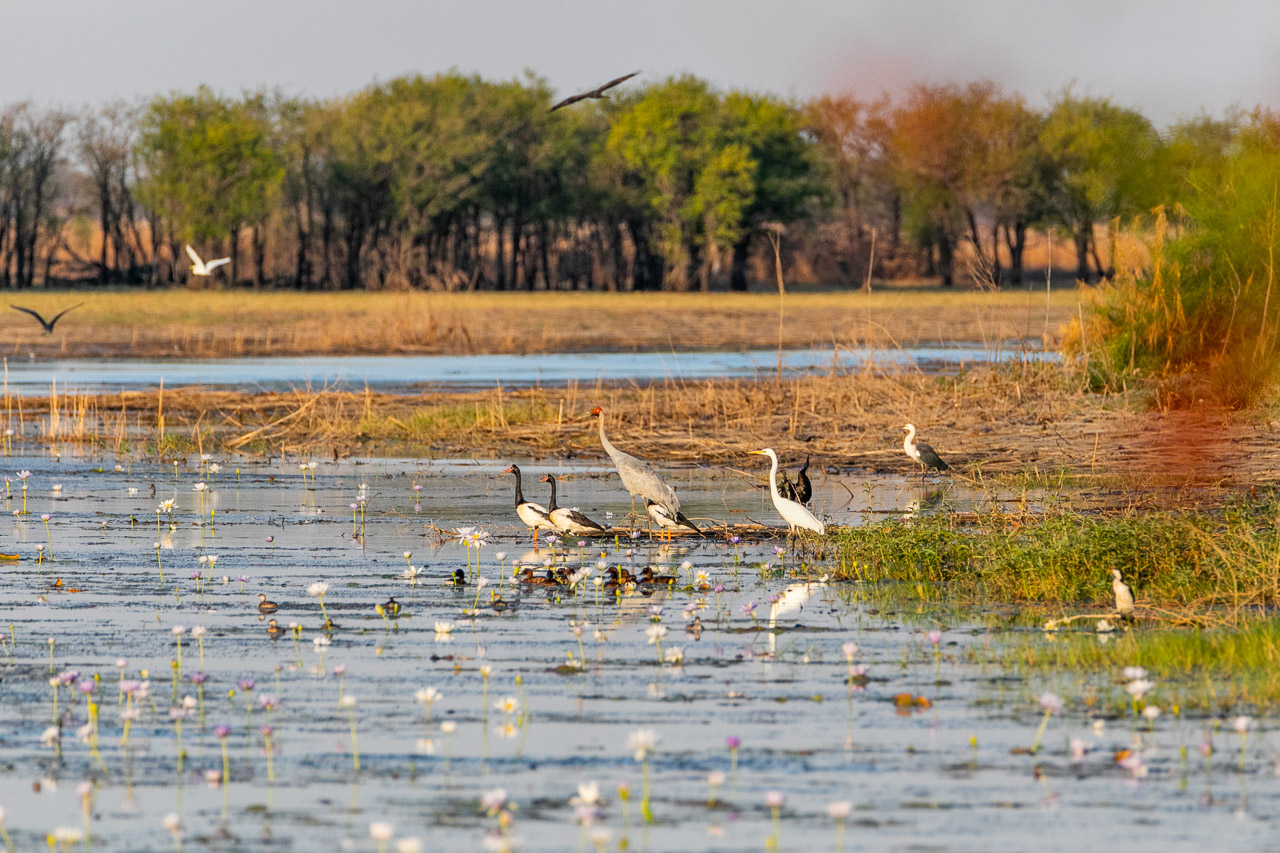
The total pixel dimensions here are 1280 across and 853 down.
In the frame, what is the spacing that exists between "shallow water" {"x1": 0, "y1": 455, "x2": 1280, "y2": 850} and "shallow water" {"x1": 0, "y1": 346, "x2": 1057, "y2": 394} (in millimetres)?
17137

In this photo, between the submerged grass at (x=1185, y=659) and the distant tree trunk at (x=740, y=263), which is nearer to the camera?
the submerged grass at (x=1185, y=659)

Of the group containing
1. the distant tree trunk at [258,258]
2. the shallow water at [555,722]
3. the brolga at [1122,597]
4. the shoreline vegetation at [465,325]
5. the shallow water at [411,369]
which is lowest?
the shallow water at [555,722]

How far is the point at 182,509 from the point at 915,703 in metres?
8.69

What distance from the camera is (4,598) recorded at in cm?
990

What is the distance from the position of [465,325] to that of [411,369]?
10144 millimetres

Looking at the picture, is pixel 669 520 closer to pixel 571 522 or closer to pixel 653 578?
pixel 571 522

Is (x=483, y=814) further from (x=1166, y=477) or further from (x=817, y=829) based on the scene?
(x=1166, y=477)

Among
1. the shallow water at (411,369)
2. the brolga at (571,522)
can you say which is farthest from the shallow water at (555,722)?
the shallow water at (411,369)

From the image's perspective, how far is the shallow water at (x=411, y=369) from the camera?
98.9ft

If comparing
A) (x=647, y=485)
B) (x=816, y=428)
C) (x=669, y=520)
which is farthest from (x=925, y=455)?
(x=669, y=520)

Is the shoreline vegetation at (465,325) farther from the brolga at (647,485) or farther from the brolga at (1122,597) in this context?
the brolga at (1122,597)

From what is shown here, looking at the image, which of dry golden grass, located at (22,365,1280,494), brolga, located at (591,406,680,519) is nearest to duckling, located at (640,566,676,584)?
brolga, located at (591,406,680,519)

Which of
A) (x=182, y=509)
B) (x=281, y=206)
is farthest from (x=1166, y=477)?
(x=281, y=206)

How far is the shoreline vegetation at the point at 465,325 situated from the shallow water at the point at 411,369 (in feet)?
Result: 3.82
